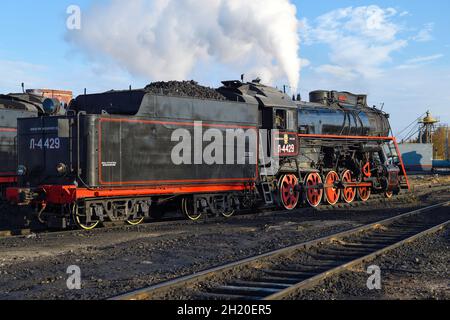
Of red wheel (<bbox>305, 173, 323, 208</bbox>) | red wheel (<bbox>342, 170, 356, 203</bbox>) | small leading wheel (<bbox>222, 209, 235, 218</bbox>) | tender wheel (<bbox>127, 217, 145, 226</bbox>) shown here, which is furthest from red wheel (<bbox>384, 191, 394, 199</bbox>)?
tender wheel (<bbox>127, 217, 145, 226</bbox>)

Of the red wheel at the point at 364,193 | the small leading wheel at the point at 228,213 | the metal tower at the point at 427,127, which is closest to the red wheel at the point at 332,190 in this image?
the red wheel at the point at 364,193

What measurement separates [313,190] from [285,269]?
912 cm

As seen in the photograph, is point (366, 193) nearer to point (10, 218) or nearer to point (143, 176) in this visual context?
point (143, 176)

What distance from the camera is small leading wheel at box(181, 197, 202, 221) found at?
12508 mm

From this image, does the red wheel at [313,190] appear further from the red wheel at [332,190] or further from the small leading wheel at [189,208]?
the small leading wheel at [189,208]

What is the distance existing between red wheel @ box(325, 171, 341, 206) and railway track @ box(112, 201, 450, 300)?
565 cm

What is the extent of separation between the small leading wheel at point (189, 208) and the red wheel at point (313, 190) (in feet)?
13.8

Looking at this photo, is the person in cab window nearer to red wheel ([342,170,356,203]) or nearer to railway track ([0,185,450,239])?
railway track ([0,185,450,239])

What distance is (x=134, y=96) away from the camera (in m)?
10.9

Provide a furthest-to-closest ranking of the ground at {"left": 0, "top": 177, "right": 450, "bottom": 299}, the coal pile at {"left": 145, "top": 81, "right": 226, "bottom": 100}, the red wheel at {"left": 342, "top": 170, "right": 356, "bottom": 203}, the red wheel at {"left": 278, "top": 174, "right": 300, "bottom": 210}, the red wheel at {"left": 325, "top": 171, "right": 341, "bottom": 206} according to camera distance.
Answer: the red wheel at {"left": 342, "top": 170, "right": 356, "bottom": 203} < the red wheel at {"left": 325, "top": 171, "right": 341, "bottom": 206} < the red wheel at {"left": 278, "top": 174, "right": 300, "bottom": 210} < the coal pile at {"left": 145, "top": 81, "right": 226, "bottom": 100} < the ground at {"left": 0, "top": 177, "right": 450, "bottom": 299}

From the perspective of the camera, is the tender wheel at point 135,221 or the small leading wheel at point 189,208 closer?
the tender wheel at point 135,221

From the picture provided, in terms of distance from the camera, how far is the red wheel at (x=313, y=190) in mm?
15656

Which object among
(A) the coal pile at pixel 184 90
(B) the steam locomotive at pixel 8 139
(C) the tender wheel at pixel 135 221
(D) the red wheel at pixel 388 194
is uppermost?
(A) the coal pile at pixel 184 90
